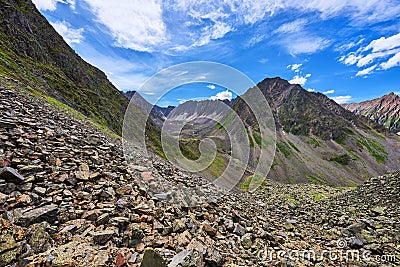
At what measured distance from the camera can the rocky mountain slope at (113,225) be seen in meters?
5.08

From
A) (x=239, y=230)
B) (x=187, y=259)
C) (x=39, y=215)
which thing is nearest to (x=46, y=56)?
(x=39, y=215)

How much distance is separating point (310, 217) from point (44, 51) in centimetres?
9082

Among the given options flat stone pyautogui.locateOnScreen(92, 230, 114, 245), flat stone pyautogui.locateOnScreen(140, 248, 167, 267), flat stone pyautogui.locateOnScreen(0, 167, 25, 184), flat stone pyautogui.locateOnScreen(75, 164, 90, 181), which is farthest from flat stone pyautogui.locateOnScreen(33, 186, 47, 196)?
flat stone pyautogui.locateOnScreen(140, 248, 167, 267)

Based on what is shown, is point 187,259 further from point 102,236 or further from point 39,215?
point 39,215

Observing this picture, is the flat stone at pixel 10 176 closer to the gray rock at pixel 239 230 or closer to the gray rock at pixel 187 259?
the gray rock at pixel 187 259

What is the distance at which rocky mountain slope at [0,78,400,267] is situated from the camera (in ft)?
16.7

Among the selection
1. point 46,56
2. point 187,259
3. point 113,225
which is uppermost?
point 46,56

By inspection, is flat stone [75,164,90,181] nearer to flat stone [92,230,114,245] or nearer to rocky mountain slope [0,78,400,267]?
rocky mountain slope [0,78,400,267]

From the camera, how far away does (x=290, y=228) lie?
40.5ft

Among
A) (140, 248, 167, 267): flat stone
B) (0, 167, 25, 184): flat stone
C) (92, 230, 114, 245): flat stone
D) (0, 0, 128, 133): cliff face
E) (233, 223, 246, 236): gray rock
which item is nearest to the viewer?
(140, 248, 167, 267): flat stone

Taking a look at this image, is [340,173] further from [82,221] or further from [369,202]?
[82,221]

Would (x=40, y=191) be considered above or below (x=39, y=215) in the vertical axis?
above

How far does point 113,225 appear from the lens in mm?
6117

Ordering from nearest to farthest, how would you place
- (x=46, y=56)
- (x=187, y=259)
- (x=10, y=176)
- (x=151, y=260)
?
(x=151, y=260) < (x=187, y=259) < (x=10, y=176) < (x=46, y=56)
